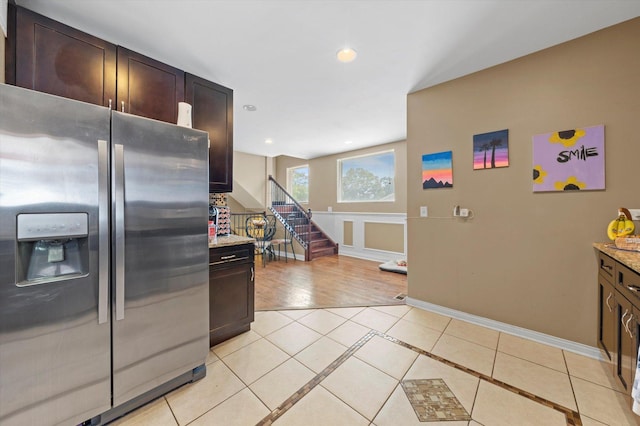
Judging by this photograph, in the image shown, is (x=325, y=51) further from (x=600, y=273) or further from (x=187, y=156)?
(x=600, y=273)

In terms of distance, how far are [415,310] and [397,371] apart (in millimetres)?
1178

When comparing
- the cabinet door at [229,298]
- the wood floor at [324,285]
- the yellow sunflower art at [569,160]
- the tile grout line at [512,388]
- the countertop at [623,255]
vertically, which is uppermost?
the yellow sunflower art at [569,160]

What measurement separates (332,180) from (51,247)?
5453mm

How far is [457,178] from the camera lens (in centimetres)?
265

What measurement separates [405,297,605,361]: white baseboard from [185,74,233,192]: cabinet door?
2649mm

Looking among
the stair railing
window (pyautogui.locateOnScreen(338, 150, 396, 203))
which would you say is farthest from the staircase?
window (pyautogui.locateOnScreen(338, 150, 396, 203))

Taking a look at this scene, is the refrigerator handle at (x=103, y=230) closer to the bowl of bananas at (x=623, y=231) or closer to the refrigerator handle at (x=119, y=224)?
the refrigerator handle at (x=119, y=224)

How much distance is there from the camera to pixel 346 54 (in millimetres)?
2182

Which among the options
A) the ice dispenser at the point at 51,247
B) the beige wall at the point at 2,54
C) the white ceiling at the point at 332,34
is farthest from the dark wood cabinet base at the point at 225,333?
the white ceiling at the point at 332,34

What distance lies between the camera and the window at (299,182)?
7062 mm

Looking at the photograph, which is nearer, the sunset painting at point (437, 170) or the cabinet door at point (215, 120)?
the cabinet door at point (215, 120)

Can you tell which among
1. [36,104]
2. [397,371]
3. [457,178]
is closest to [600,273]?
[457,178]

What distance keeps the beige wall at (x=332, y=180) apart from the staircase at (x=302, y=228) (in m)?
0.63

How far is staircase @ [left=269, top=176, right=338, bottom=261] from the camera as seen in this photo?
5.76 m
